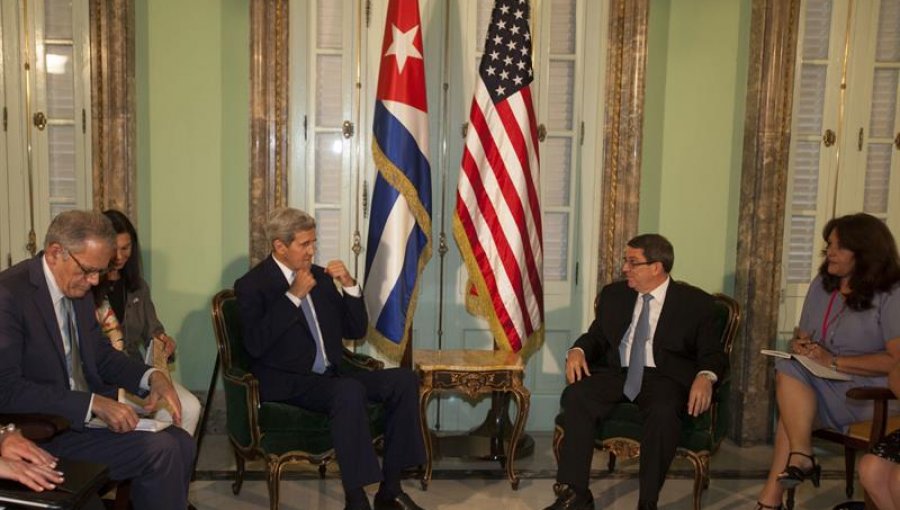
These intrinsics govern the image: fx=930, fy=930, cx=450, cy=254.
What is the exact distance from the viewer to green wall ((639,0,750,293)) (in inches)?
224

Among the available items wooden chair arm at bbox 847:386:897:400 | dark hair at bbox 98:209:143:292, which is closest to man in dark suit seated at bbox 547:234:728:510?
wooden chair arm at bbox 847:386:897:400

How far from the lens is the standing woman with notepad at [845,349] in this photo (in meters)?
4.40

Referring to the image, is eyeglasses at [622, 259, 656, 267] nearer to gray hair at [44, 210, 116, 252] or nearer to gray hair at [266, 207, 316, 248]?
gray hair at [266, 207, 316, 248]

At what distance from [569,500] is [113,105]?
A: 10.8 ft

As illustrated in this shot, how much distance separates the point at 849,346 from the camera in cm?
454

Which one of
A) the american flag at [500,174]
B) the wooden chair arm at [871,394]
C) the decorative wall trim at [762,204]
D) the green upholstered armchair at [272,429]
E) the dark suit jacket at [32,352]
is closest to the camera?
the dark suit jacket at [32,352]

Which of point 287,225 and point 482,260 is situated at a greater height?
point 287,225

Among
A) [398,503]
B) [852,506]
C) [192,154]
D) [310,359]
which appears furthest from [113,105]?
[852,506]

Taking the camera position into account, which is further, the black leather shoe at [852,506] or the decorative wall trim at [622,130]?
the decorative wall trim at [622,130]

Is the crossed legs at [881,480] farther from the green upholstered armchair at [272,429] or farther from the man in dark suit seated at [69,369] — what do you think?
the man in dark suit seated at [69,369]

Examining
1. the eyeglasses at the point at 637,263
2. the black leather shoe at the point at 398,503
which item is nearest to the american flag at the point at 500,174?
the eyeglasses at the point at 637,263

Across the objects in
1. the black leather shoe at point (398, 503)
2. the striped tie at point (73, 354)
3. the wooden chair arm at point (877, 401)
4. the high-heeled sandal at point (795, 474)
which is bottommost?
the black leather shoe at point (398, 503)

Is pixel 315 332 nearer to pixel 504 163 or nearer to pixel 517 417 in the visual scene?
pixel 517 417

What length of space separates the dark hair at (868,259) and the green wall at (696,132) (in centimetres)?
128
